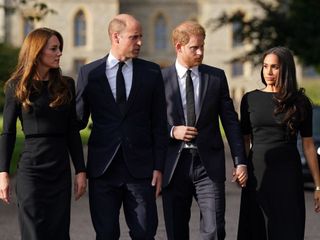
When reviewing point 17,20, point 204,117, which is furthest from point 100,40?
point 204,117

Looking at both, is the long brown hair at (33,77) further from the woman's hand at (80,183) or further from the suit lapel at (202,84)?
the suit lapel at (202,84)

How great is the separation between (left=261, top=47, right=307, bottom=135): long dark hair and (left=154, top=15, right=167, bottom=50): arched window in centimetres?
8057

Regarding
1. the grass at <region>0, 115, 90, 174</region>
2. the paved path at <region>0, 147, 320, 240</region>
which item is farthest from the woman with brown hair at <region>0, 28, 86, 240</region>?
the paved path at <region>0, 147, 320, 240</region>

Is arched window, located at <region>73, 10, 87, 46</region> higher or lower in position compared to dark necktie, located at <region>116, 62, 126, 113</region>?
lower

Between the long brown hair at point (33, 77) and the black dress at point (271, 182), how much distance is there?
4.99ft

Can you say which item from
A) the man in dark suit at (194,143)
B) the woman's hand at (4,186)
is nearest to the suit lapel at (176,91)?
the man in dark suit at (194,143)

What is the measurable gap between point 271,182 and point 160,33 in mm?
81384

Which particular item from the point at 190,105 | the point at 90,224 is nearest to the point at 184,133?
the point at 190,105

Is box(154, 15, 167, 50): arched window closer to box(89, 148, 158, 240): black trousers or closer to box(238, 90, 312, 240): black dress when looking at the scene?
box(238, 90, 312, 240): black dress

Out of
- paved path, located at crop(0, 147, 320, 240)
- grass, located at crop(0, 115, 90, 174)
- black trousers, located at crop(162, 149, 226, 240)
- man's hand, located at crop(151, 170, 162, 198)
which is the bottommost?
grass, located at crop(0, 115, 90, 174)

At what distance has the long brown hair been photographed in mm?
7082

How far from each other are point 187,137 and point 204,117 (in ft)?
0.76

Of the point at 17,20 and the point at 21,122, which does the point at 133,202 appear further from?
the point at 17,20

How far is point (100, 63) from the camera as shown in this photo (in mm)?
7754
